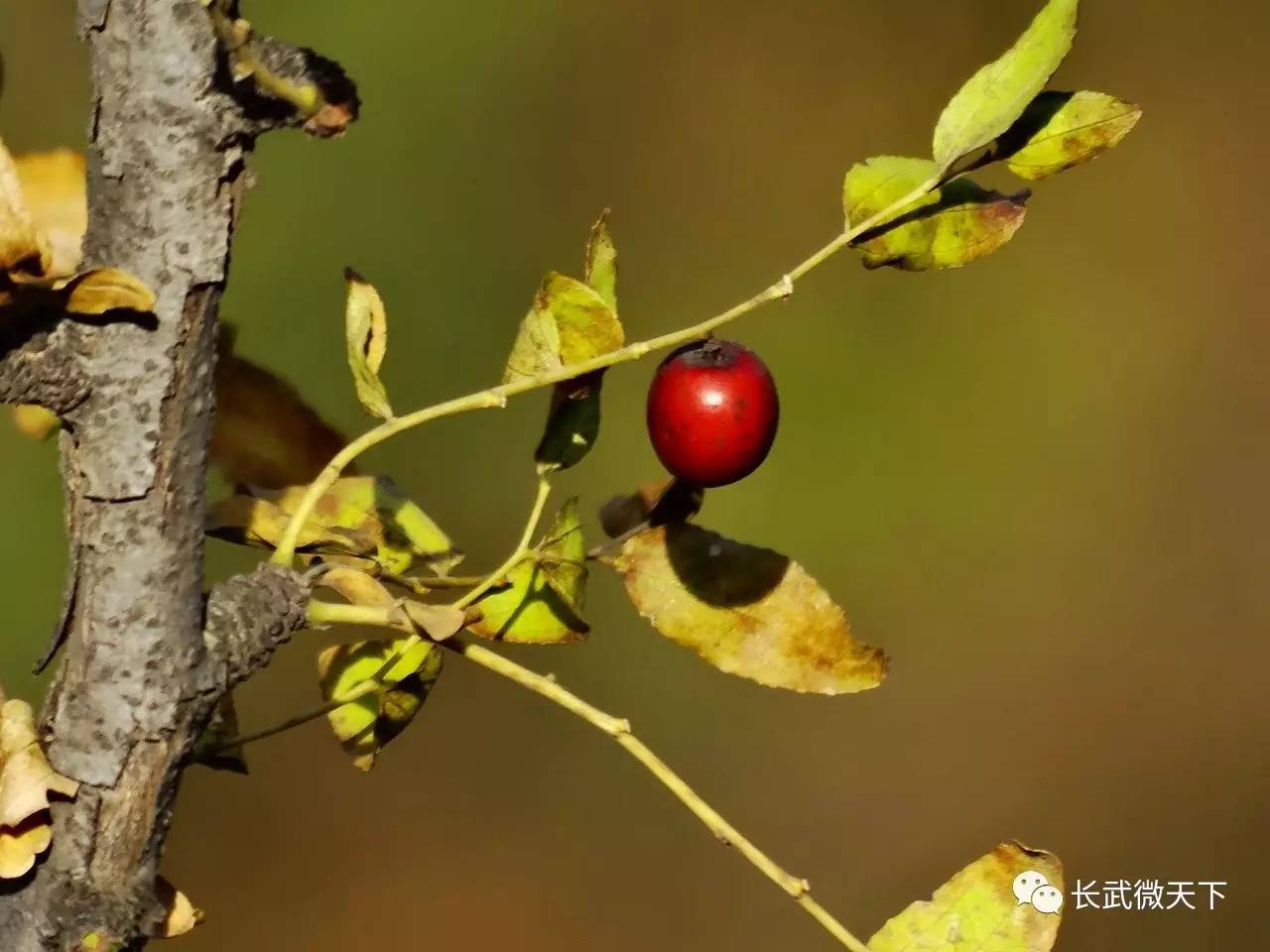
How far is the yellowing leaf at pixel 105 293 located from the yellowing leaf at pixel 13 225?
0.01 m

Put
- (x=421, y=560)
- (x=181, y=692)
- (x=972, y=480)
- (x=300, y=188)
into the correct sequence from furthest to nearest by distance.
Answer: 1. (x=972, y=480)
2. (x=300, y=188)
3. (x=421, y=560)
4. (x=181, y=692)

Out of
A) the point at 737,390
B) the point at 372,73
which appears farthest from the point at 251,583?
the point at 372,73

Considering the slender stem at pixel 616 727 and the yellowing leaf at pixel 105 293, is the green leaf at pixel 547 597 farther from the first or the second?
the yellowing leaf at pixel 105 293

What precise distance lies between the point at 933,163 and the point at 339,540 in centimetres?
22

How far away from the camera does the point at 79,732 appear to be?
41 centimetres

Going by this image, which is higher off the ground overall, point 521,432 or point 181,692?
point 181,692

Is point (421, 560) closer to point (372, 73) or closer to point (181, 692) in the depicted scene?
point (181, 692)

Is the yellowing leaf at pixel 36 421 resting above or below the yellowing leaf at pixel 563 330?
below

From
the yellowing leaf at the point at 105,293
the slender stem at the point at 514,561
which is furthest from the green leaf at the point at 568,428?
the yellowing leaf at the point at 105,293

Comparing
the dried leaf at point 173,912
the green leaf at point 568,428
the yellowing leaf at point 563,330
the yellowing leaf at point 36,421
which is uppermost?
the yellowing leaf at point 563,330

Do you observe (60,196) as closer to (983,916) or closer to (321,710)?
(321,710)

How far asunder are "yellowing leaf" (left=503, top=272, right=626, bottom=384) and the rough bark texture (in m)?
0.09

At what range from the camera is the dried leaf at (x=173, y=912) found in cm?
44

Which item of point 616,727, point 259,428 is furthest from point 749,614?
point 259,428
